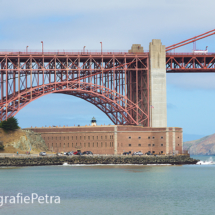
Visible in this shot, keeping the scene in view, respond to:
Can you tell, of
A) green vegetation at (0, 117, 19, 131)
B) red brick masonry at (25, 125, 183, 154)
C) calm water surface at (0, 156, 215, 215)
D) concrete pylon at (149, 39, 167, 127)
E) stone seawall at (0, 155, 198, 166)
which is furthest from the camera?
→ concrete pylon at (149, 39, 167, 127)

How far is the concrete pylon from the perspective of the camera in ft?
431

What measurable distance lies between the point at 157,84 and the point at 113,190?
61.0 metres

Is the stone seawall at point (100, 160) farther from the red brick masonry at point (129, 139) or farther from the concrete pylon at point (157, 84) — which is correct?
the concrete pylon at point (157, 84)

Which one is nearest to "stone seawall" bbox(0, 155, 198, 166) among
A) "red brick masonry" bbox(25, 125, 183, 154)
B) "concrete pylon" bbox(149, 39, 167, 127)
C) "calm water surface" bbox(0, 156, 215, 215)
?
"red brick masonry" bbox(25, 125, 183, 154)

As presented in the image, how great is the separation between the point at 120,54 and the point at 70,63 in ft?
44.5

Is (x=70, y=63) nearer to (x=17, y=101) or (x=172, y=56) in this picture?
(x=17, y=101)

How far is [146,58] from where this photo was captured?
133 meters

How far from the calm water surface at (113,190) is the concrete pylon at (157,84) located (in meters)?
23.8

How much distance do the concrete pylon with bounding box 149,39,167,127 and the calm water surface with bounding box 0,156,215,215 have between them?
78.2 feet

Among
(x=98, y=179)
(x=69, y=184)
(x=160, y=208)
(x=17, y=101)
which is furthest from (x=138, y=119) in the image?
(x=160, y=208)

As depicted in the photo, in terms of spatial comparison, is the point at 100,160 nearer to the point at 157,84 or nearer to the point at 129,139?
the point at 129,139

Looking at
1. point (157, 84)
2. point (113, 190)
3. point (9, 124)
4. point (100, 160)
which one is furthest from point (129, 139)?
point (113, 190)

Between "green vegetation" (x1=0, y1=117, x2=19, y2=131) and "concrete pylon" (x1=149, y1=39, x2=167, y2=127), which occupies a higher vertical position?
"concrete pylon" (x1=149, y1=39, x2=167, y2=127)

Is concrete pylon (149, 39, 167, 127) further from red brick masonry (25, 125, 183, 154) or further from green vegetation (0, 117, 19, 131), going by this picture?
green vegetation (0, 117, 19, 131)
